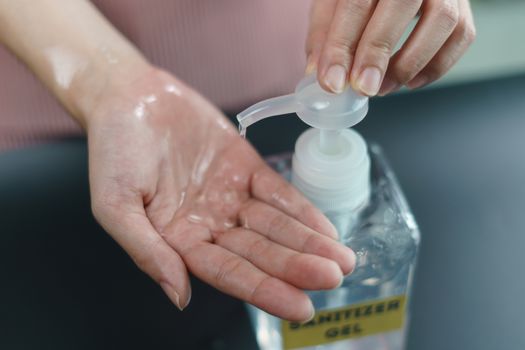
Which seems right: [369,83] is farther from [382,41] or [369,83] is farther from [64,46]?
[64,46]

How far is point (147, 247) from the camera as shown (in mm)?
465

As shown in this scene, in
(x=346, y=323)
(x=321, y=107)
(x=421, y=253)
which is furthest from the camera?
(x=421, y=253)

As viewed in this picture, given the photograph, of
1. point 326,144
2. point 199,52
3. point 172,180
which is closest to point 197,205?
point 172,180

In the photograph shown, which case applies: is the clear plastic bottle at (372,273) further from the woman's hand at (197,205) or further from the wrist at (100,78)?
the wrist at (100,78)

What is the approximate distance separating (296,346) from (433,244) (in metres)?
0.22

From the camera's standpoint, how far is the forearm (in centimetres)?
62

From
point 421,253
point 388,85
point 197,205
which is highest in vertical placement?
point 388,85

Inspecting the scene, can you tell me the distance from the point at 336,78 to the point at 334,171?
0.08 metres

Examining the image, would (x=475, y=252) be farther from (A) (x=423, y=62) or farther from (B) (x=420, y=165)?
(A) (x=423, y=62)

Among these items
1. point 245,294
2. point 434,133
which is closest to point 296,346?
point 245,294

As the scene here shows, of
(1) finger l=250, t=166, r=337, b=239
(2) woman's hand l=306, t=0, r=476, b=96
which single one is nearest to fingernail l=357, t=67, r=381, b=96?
(2) woman's hand l=306, t=0, r=476, b=96

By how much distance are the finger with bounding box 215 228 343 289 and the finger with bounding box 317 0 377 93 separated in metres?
0.15

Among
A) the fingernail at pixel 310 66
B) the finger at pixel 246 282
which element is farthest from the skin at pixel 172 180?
the fingernail at pixel 310 66

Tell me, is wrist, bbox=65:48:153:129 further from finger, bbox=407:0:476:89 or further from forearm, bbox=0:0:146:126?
finger, bbox=407:0:476:89
